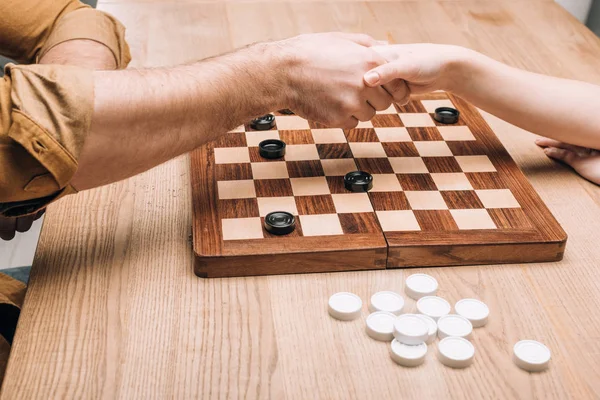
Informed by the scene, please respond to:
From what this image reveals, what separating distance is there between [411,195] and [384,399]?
51 centimetres

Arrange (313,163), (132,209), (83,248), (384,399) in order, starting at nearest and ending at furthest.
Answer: (384,399), (83,248), (132,209), (313,163)

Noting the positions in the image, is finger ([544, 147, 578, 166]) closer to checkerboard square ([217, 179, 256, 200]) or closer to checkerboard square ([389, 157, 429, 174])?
checkerboard square ([389, 157, 429, 174])

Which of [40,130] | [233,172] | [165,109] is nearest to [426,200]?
[233,172]

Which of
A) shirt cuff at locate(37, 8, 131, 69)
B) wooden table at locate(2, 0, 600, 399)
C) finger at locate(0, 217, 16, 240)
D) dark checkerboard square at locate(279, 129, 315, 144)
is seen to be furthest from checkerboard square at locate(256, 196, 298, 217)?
shirt cuff at locate(37, 8, 131, 69)

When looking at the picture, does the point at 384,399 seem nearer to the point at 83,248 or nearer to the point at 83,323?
the point at 83,323

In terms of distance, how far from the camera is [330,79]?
1.51 metres

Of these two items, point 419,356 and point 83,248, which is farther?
point 83,248

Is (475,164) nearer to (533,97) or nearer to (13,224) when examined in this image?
(533,97)

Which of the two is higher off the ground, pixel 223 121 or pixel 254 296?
pixel 223 121

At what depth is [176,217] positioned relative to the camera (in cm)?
137

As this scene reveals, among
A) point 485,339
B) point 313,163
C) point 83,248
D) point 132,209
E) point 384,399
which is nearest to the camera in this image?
point 384,399

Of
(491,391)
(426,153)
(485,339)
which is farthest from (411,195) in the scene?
(491,391)

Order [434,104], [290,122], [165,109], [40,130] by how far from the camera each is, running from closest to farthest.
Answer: [40,130], [165,109], [290,122], [434,104]

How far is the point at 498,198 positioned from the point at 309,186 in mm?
367
